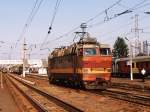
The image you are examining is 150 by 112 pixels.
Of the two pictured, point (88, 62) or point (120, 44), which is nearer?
point (88, 62)

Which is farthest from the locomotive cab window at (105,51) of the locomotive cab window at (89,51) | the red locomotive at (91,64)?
the locomotive cab window at (89,51)

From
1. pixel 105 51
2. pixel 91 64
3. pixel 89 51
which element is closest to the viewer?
pixel 91 64

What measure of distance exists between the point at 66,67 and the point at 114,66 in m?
35.1

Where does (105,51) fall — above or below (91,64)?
above

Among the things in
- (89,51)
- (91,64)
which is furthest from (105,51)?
(91,64)

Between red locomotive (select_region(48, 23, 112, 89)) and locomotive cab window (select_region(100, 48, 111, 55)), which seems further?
locomotive cab window (select_region(100, 48, 111, 55))

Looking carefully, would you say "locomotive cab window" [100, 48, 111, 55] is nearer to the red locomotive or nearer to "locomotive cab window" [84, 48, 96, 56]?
the red locomotive

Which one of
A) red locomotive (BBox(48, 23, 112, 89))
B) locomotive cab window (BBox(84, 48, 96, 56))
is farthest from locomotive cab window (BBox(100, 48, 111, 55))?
locomotive cab window (BBox(84, 48, 96, 56))

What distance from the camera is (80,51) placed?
32312mm

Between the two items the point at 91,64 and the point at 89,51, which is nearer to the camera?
the point at 91,64

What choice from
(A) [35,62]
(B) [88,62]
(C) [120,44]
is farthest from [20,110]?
(A) [35,62]

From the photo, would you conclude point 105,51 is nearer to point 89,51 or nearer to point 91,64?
point 89,51

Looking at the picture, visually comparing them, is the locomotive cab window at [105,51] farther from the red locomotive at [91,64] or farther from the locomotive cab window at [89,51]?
the locomotive cab window at [89,51]

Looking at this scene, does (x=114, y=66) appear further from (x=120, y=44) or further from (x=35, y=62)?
(x=35, y=62)
